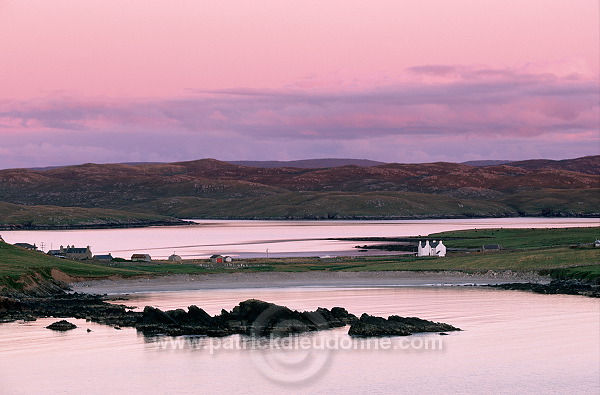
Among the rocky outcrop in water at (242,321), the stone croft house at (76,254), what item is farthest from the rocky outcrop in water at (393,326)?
the stone croft house at (76,254)

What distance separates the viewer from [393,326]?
60.8m

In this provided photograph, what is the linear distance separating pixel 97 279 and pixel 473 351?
51556mm

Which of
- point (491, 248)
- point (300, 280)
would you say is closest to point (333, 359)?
point (300, 280)

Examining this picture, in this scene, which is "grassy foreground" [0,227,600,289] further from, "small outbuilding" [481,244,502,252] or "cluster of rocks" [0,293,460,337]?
"cluster of rocks" [0,293,460,337]

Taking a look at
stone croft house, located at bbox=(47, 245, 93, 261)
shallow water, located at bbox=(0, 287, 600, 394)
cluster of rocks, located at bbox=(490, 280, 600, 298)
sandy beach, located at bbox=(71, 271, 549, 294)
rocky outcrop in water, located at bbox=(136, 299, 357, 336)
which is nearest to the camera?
shallow water, located at bbox=(0, 287, 600, 394)

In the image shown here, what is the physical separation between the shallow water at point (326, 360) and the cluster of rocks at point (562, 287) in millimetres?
13618

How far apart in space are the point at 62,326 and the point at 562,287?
49.4m

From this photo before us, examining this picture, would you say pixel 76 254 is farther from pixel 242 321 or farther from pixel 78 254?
pixel 242 321

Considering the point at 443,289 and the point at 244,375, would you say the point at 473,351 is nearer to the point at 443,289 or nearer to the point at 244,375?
the point at 244,375

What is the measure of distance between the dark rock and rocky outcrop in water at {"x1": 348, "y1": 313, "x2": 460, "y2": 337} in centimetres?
1986

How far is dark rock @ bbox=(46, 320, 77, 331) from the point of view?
203 ft

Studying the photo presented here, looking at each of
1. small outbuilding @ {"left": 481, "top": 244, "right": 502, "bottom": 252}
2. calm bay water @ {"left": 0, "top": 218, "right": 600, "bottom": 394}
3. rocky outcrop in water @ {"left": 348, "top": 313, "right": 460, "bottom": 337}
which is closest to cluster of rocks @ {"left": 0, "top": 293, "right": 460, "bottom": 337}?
rocky outcrop in water @ {"left": 348, "top": 313, "right": 460, "bottom": 337}

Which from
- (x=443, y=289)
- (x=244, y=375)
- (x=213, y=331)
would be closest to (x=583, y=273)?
(x=443, y=289)

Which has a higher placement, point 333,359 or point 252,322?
point 252,322
